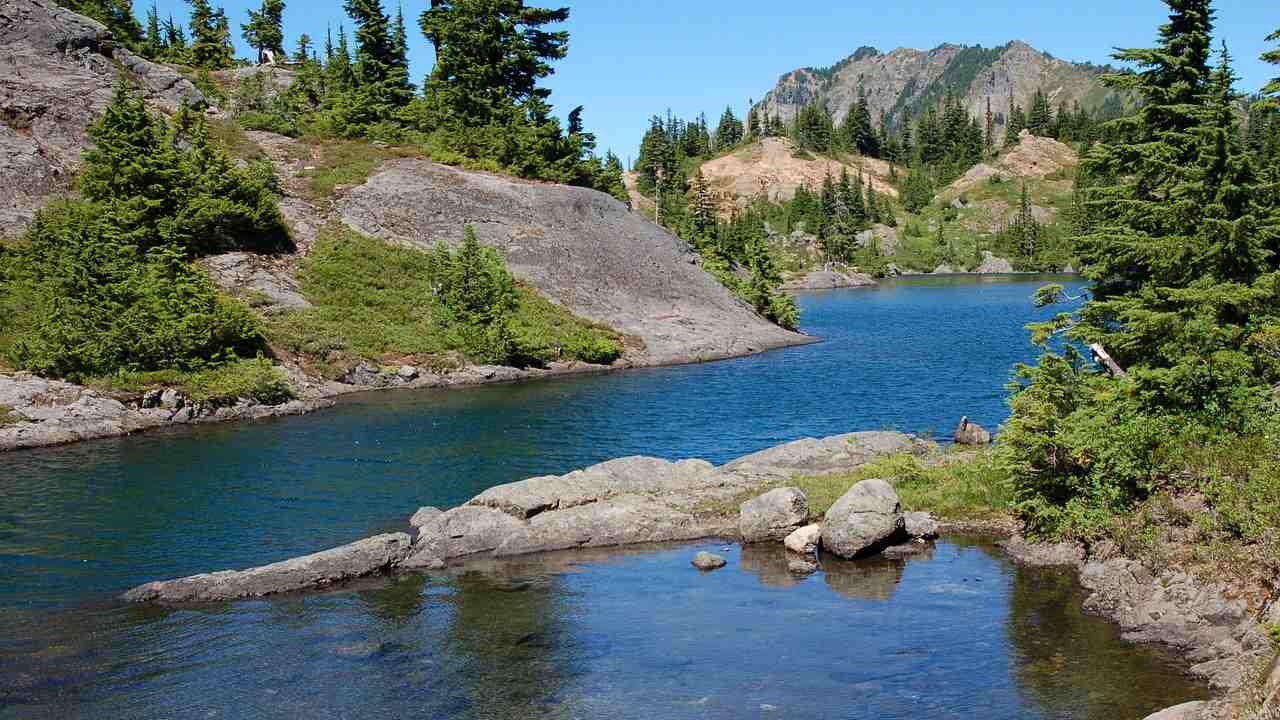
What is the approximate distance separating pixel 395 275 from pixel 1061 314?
51739 millimetres

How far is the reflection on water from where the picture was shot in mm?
18062

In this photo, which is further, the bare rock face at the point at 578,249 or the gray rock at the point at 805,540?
the bare rock face at the point at 578,249

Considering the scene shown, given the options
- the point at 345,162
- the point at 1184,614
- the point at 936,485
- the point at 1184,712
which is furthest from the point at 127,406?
the point at 1184,712

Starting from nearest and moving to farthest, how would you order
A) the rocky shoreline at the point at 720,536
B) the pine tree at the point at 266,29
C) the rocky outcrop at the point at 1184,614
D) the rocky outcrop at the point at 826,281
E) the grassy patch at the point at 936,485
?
1. the rocky outcrop at the point at 1184,614
2. the rocky shoreline at the point at 720,536
3. the grassy patch at the point at 936,485
4. the pine tree at the point at 266,29
5. the rocky outcrop at the point at 826,281

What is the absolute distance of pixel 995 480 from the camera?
3075cm

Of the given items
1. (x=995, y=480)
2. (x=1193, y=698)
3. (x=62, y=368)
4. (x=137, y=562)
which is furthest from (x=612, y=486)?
(x=62, y=368)

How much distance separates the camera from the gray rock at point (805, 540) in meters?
27.0

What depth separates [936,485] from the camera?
104 feet

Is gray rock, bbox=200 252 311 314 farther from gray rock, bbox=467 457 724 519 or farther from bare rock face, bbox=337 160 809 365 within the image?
gray rock, bbox=467 457 724 519

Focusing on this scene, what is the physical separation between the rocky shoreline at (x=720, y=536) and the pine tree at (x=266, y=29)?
10959 cm

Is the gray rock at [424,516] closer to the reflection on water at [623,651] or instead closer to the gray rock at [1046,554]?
the reflection on water at [623,651]

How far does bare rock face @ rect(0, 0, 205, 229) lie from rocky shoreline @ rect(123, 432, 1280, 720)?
48574mm

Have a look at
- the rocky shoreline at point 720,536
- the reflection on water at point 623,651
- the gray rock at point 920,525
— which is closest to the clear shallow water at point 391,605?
the reflection on water at point 623,651

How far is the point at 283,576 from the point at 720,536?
43.9 ft
